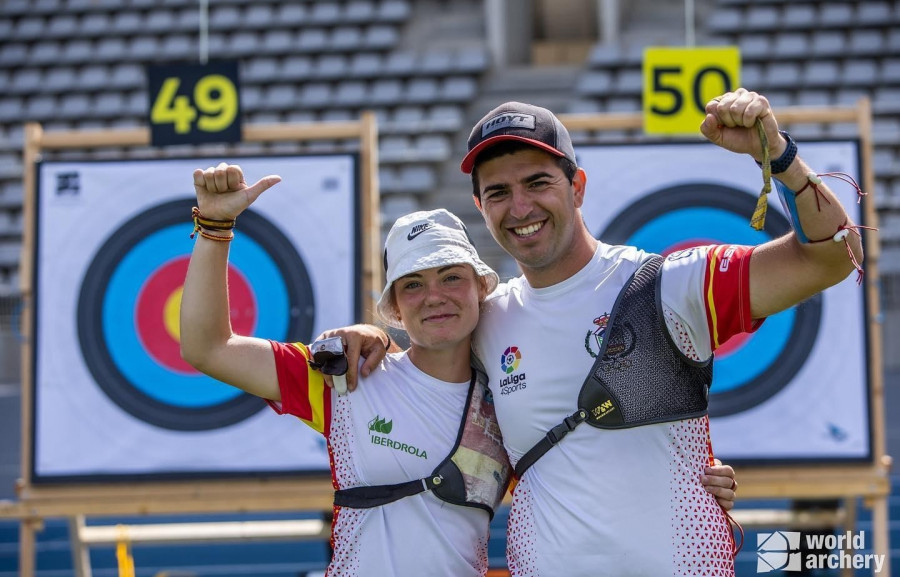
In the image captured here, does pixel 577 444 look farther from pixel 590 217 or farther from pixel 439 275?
pixel 590 217

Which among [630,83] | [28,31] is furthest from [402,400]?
[28,31]

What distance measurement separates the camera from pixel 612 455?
1.53 m

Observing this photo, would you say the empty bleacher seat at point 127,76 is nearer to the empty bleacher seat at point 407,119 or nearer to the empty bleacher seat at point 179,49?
the empty bleacher seat at point 179,49

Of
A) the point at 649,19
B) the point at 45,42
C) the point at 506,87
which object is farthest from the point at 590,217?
the point at 45,42

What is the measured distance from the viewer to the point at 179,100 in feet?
11.0

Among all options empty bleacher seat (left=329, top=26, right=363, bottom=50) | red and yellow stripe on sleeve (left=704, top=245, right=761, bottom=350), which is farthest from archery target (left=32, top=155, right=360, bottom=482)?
empty bleacher seat (left=329, top=26, right=363, bottom=50)

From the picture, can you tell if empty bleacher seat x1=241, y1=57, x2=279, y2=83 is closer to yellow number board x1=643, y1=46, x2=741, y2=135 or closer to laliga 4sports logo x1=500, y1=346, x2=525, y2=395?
yellow number board x1=643, y1=46, x2=741, y2=135

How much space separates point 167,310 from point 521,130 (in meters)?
2.16

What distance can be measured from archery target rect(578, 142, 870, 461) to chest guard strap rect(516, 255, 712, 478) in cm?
173

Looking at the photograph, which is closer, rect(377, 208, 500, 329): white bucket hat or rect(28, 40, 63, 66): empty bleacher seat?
rect(377, 208, 500, 329): white bucket hat

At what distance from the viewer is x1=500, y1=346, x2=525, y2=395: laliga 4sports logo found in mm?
1605

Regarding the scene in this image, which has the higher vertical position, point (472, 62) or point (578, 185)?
point (472, 62)

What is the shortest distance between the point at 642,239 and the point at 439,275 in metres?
1.76

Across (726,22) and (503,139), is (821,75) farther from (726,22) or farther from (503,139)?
(503,139)
